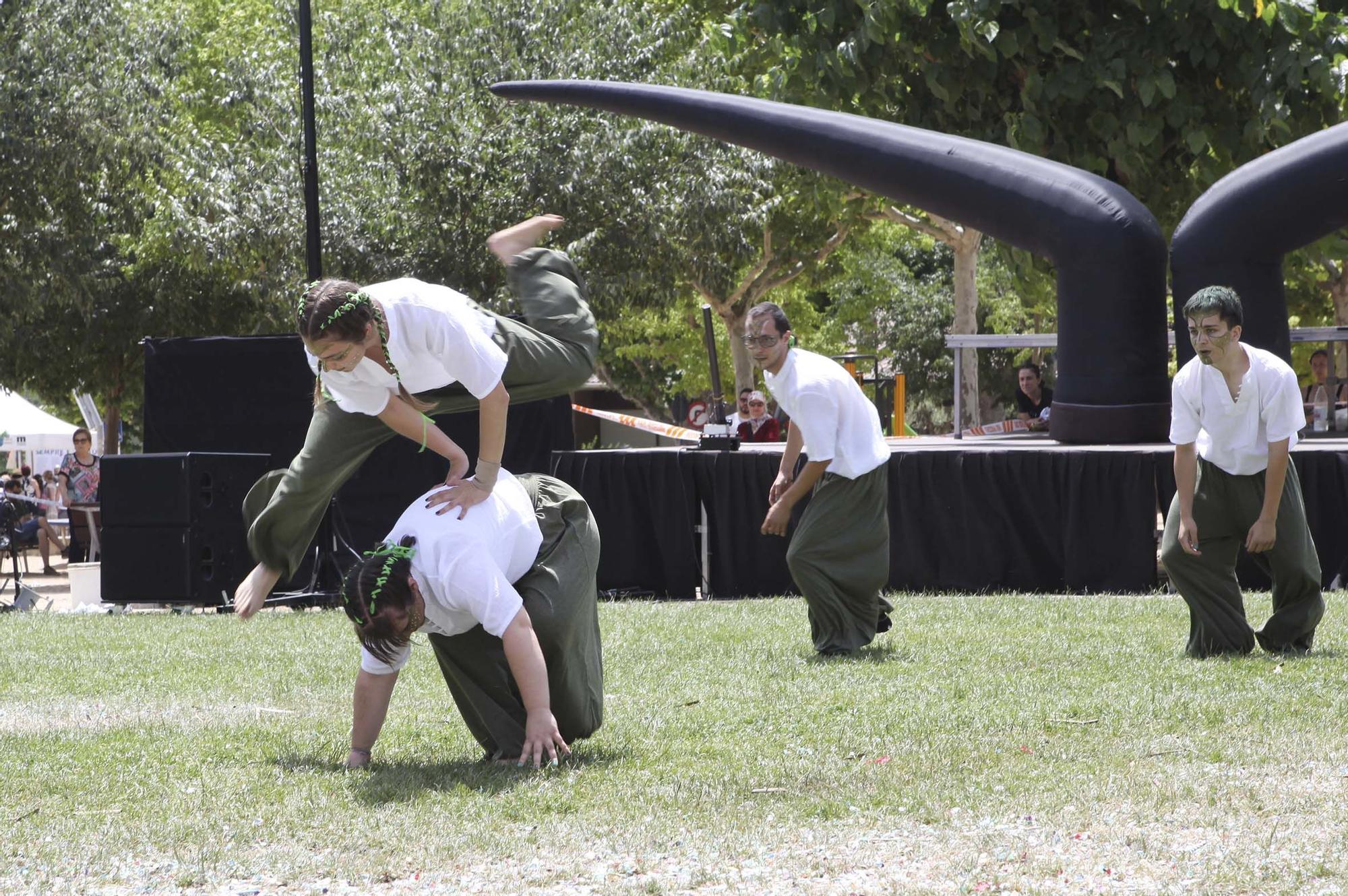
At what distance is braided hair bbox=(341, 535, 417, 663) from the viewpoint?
15.9 ft

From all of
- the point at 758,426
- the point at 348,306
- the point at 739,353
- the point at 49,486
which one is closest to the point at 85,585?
the point at 758,426

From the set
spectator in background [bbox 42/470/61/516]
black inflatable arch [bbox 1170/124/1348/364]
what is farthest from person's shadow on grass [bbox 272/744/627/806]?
spectator in background [bbox 42/470/61/516]

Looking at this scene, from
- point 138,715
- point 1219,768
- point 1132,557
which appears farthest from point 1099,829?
point 1132,557

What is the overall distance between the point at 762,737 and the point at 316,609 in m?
7.17

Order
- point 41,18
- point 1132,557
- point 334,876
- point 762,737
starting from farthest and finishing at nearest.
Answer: point 41,18 → point 1132,557 → point 762,737 → point 334,876

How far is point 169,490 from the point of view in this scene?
1201 centimetres

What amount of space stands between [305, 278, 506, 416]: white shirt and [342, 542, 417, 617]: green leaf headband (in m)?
0.60

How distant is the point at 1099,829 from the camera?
4.22 metres

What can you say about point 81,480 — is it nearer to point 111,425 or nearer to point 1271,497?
point 111,425

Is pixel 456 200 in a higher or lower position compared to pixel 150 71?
lower

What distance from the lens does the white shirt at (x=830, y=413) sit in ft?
25.7

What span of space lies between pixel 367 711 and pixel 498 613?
781 mm

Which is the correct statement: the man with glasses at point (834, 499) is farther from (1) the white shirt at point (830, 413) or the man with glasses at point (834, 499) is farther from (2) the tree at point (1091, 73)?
(2) the tree at point (1091, 73)

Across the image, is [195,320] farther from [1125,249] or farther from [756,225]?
[1125,249]
